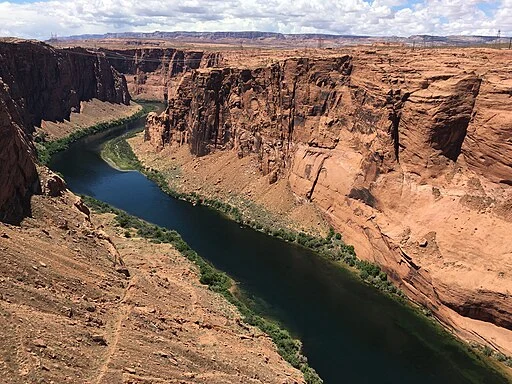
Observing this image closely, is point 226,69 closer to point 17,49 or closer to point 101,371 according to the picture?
point 17,49

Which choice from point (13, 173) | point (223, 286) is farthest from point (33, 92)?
point (13, 173)

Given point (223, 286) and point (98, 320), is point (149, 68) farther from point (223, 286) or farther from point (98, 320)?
point (98, 320)

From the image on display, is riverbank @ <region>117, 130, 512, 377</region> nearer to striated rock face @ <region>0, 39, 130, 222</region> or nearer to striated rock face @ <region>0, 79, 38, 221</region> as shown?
striated rock face @ <region>0, 39, 130, 222</region>

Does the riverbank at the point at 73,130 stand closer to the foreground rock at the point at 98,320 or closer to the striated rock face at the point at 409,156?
the striated rock face at the point at 409,156

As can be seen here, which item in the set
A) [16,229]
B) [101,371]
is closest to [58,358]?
[101,371]

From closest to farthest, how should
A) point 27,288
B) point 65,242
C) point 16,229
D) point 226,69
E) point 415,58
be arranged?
1. point 27,288
2. point 16,229
3. point 65,242
4. point 415,58
5. point 226,69

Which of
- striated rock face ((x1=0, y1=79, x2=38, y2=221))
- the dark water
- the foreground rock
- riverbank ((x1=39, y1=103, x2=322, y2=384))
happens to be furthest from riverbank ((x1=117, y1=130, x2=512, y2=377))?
striated rock face ((x1=0, y1=79, x2=38, y2=221))

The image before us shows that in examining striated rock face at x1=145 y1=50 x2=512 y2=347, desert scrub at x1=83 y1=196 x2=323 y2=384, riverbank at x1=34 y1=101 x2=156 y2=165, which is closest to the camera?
desert scrub at x1=83 y1=196 x2=323 y2=384

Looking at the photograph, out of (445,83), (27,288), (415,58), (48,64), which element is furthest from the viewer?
(48,64)
